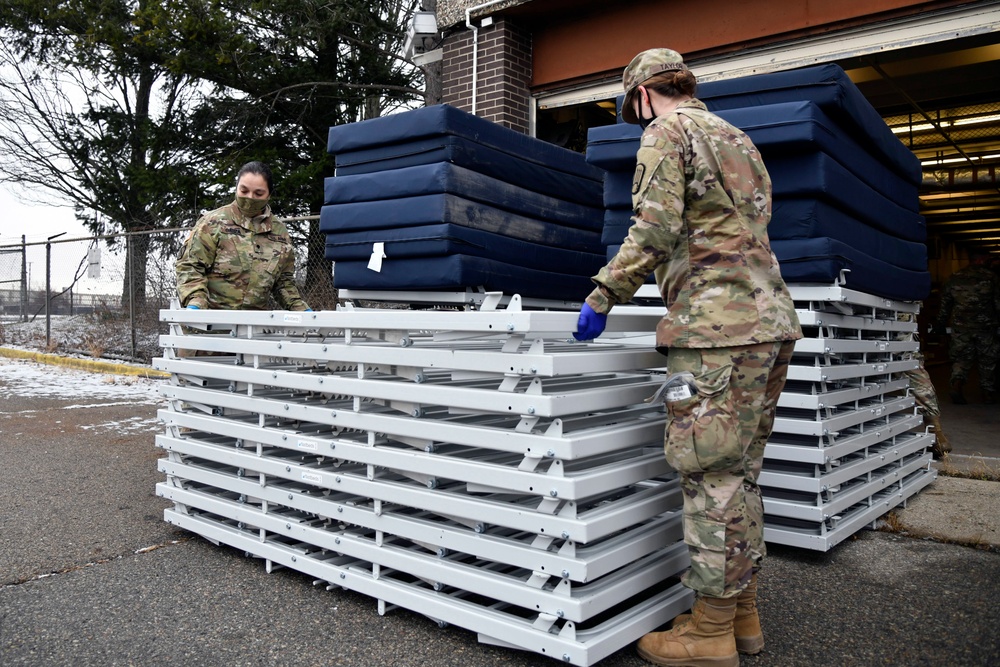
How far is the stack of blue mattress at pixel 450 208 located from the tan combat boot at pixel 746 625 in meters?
2.43

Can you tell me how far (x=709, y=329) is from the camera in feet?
9.50

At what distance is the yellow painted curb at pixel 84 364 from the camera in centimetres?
1215

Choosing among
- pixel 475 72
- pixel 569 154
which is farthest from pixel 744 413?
pixel 475 72

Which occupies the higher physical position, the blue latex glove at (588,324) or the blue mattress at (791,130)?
the blue mattress at (791,130)

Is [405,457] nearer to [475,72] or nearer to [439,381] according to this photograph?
[439,381]

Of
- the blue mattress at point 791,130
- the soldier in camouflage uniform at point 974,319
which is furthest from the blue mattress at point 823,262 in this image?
the soldier in camouflage uniform at point 974,319

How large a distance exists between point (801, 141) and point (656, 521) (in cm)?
205

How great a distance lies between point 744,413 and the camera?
2.97 meters

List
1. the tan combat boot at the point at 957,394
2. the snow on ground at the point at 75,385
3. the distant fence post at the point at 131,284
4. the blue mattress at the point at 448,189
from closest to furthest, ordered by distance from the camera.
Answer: the blue mattress at the point at 448,189, the snow on ground at the point at 75,385, the tan combat boot at the point at 957,394, the distant fence post at the point at 131,284

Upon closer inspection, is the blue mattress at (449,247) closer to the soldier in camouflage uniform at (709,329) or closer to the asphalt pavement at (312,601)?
the soldier in camouflage uniform at (709,329)

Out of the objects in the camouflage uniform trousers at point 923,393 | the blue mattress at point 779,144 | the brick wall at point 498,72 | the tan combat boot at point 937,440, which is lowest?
the tan combat boot at point 937,440

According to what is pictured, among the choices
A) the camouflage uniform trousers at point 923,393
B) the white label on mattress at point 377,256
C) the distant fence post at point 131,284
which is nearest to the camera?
the white label on mattress at point 377,256

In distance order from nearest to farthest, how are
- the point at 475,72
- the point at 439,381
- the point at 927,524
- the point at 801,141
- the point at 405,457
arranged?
1. the point at 405,457
2. the point at 439,381
3. the point at 801,141
4. the point at 927,524
5. the point at 475,72

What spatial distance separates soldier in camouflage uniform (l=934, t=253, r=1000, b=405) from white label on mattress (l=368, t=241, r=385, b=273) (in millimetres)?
9078
